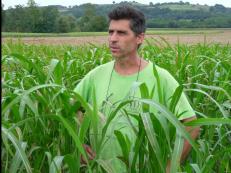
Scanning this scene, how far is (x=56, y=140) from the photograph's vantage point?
4.41 ft

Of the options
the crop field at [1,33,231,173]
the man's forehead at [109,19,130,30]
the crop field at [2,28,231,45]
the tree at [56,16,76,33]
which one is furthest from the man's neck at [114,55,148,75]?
the tree at [56,16,76,33]

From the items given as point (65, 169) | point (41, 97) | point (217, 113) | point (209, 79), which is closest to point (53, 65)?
point (41, 97)

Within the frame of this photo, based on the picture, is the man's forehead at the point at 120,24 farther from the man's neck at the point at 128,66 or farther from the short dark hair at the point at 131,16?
the man's neck at the point at 128,66

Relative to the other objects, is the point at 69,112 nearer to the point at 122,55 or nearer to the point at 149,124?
the point at 149,124

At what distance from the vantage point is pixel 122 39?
1890 mm

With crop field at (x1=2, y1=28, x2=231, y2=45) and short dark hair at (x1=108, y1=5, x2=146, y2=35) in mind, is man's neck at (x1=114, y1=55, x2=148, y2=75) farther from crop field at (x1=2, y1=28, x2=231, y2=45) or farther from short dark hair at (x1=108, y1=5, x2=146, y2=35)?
crop field at (x1=2, y1=28, x2=231, y2=45)

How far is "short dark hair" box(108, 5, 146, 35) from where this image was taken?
193cm

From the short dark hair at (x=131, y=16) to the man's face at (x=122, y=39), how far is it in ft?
0.06

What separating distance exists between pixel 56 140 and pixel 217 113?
102 cm

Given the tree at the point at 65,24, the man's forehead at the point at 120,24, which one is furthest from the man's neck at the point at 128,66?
the tree at the point at 65,24

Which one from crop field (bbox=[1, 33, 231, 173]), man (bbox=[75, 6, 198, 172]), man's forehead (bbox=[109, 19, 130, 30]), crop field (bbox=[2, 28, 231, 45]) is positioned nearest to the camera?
crop field (bbox=[1, 33, 231, 173])

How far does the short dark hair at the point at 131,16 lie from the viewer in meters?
1.93

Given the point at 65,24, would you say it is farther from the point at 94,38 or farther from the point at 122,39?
the point at 122,39

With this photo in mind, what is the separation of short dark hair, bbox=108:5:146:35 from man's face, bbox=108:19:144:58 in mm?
18
